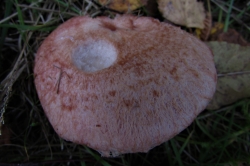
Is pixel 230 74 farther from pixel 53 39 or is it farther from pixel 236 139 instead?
pixel 53 39

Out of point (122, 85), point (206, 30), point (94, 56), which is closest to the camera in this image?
point (122, 85)

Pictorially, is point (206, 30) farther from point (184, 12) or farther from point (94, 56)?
point (94, 56)

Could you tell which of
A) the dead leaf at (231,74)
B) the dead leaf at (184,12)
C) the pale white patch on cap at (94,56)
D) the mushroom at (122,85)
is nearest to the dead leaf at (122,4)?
the dead leaf at (184,12)

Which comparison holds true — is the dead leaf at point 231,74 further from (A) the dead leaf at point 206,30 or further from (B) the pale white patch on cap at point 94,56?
(B) the pale white patch on cap at point 94,56

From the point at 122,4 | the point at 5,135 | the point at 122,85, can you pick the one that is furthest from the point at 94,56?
the point at 5,135

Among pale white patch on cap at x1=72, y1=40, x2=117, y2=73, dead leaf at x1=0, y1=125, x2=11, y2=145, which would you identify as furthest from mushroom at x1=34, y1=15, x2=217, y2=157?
dead leaf at x1=0, y1=125, x2=11, y2=145

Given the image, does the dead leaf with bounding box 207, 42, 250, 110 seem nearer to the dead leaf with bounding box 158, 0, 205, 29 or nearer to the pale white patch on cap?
the dead leaf with bounding box 158, 0, 205, 29

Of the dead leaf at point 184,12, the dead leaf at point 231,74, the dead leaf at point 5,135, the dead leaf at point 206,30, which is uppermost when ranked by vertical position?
the dead leaf at point 184,12
